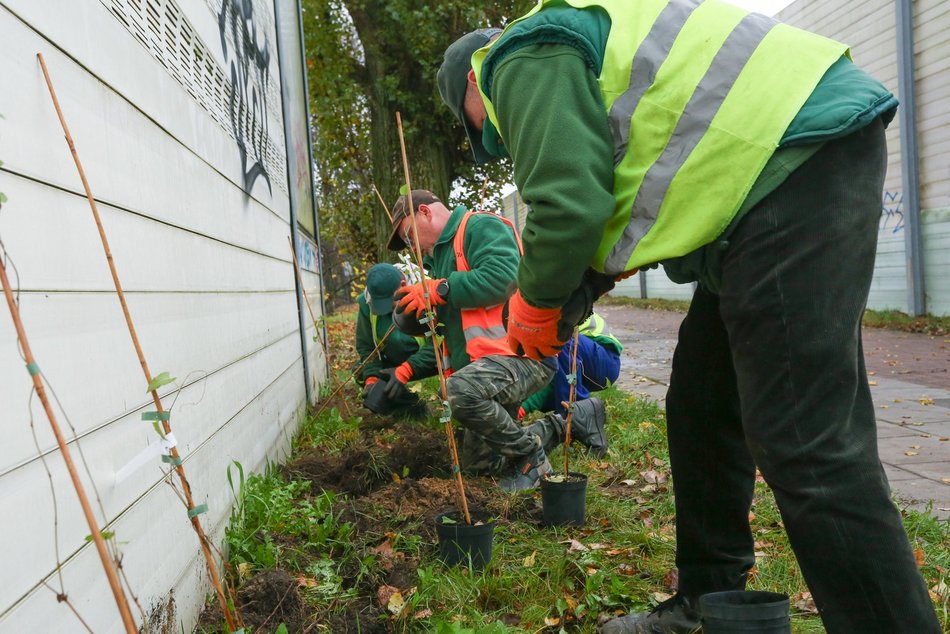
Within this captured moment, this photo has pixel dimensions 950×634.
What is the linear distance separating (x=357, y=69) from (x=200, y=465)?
11.5 m

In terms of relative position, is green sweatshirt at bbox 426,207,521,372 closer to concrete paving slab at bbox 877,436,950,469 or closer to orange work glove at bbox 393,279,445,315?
orange work glove at bbox 393,279,445,315

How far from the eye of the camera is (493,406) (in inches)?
141

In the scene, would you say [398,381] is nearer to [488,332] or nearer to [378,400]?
[378,400]

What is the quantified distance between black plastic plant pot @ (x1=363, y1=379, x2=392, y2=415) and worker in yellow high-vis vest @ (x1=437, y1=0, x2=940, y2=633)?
11.0 feet

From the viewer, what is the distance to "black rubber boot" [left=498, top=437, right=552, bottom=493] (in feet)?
12.0

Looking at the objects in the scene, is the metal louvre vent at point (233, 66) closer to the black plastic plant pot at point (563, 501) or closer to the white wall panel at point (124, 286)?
the white wall panel at point (124, 286)

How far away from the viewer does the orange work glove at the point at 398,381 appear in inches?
193

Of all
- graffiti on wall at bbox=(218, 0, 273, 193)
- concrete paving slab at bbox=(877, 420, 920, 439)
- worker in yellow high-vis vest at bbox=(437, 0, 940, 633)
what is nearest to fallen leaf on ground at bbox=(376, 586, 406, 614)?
worker in yellow high-vis vest at bbox=(437, 0, 940, 633)

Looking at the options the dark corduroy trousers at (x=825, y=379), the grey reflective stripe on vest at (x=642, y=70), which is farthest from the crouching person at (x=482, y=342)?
the dark corduroy trousers at (x=825, y=379)

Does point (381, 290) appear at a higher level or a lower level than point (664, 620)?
higher

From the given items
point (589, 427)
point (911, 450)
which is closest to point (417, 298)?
point (589, 427)

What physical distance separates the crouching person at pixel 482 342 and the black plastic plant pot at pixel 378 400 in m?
0.80

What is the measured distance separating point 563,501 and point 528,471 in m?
0.69

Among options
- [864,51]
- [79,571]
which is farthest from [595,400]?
[864,51]
